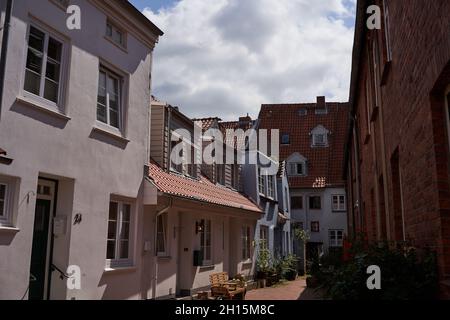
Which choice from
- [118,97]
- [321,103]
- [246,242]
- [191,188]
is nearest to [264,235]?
[246,242]

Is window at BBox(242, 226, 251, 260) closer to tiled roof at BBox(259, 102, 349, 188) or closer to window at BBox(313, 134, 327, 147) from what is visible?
tiled roof at BBox(259, 102, 349, 188)

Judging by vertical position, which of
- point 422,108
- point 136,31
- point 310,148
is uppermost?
point 310,148

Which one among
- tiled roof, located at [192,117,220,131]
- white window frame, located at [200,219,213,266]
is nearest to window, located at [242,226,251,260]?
white window frame, located at [200,219,213,266]

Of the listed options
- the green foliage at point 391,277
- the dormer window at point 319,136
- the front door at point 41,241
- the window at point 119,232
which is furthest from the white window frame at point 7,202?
the dormer window at point 319,136

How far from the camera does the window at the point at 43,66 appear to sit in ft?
27.1

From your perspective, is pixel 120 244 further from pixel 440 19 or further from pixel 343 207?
pixel 343 207

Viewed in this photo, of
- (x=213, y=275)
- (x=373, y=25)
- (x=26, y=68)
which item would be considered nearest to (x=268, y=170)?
(x=213, y=275)

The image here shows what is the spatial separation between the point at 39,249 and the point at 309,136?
3198 cm

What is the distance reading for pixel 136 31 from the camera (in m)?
11.5

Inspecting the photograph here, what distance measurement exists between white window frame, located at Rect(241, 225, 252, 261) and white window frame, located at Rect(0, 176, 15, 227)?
13.6 meters

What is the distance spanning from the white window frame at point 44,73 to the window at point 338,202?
2978 centimetres

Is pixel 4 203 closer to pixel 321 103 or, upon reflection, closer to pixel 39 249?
pixel 39 249

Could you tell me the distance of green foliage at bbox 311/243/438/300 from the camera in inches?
A: 207

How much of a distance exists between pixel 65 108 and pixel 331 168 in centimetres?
3032
